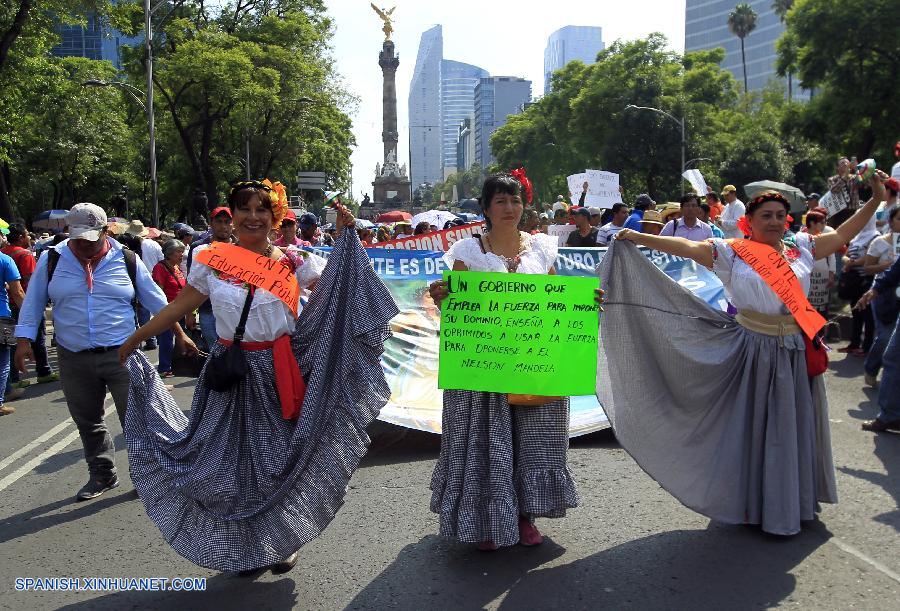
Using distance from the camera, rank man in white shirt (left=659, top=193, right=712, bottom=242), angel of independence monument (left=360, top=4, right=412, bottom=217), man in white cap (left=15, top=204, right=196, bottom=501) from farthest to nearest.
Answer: angel of independence monument (left=360, top=4, right=412, bottom=217)
man in white shirt (left=659, top=193, right=712, bottom=242)
man in white cap (left=15, top=204, right=196, bottom=501)

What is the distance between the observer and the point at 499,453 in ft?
13.9

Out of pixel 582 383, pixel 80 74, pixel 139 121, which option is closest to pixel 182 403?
pixel 582 383

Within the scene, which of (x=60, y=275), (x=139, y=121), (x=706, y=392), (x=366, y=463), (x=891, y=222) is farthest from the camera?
(x=139, y=121)

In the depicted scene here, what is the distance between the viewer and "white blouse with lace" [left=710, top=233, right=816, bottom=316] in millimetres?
4547

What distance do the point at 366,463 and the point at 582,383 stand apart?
240 cm

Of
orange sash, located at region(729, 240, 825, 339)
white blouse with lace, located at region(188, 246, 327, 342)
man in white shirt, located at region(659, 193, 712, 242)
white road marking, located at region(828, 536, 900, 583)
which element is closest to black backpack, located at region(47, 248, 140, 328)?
white blouse with lace, located at region(188, 246, 327, 342)

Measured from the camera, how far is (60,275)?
576 cm

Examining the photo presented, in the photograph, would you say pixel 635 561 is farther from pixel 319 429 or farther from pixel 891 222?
pixel 891 222

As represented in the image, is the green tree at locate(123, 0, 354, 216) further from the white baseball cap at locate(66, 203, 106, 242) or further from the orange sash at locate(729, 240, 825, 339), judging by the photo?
the orange sash at locate(729, 240, 825, 339)

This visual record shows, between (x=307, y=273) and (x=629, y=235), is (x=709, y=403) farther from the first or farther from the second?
(x=307, y=273)

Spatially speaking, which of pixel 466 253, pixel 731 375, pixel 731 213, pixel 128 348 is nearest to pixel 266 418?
pixel 128 348

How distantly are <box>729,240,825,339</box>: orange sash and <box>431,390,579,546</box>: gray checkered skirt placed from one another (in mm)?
1291

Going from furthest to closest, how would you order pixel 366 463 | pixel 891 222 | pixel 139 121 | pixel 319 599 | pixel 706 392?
pixel 139 121
pixel 891 222
pixel 366 463
pixel 706 392
pixel 319 599

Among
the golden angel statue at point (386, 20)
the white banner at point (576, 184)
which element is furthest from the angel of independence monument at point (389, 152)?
the white banner at point (576, 184)
